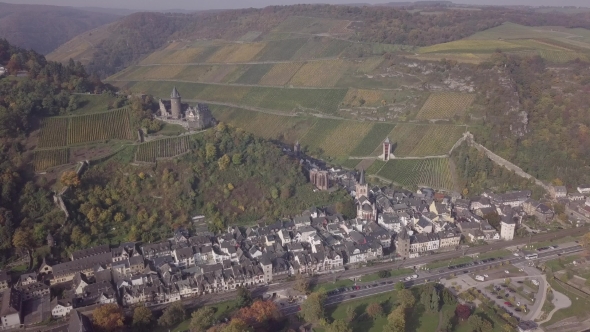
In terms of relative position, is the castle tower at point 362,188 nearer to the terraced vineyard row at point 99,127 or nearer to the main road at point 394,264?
the main road at point 394,264

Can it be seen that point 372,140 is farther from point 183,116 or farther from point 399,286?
point 399,286

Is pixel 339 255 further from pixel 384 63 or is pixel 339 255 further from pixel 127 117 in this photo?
pixel 384 63

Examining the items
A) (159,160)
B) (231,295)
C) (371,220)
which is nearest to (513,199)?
(371,220)

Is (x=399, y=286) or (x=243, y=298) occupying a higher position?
(x=243, y=298)

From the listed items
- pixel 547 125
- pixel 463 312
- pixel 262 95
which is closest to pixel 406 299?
pixel 463 312

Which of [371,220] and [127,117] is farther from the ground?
[127,117]

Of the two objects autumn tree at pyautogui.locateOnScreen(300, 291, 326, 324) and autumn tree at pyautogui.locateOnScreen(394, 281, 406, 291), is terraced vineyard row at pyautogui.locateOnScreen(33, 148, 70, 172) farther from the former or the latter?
autumn tree at pyautogui.locateOnScreen(394, 281, 406, 291)
